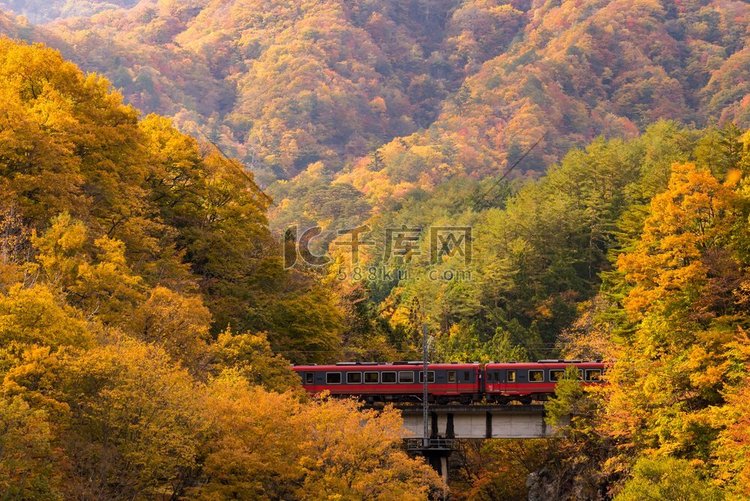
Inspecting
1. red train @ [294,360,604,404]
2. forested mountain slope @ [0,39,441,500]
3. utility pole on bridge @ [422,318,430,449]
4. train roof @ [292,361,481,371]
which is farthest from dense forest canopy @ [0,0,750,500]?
train roof @ [292,361,481,371]

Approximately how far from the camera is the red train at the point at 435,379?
56.3 meters

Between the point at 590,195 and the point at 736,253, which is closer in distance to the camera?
the point at 736,253

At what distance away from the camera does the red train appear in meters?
56.3

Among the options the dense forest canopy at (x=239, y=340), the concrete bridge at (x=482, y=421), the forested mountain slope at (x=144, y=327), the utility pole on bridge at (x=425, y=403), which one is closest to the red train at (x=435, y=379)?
the utility pole on bridge at (x=425, y=403)

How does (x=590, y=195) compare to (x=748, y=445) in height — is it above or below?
above

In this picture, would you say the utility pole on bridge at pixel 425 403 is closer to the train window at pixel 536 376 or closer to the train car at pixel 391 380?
the train car at pixel 391 380

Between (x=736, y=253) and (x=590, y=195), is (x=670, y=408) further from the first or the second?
(x=590, y=195)

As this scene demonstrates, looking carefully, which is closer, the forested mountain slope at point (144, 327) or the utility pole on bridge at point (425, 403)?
the forested mountain slope at point (144, 327)

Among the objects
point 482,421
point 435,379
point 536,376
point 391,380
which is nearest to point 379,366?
point 391,380

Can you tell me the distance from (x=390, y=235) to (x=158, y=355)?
317ft

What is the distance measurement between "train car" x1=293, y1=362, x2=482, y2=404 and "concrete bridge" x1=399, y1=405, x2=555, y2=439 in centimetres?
105

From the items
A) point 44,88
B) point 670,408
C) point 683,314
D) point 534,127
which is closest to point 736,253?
point 683,314

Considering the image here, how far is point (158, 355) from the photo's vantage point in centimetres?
3819

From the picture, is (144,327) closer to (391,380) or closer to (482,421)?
(391,380)
